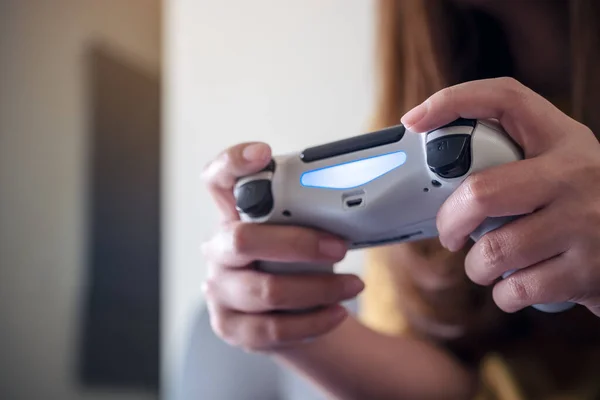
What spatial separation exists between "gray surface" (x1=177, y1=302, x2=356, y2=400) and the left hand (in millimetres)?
332

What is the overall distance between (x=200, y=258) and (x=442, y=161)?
2.34 ft

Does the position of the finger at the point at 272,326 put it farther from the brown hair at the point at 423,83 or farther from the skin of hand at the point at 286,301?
the brown hair at the point at 423,83

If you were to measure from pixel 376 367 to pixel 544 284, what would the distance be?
268 mm

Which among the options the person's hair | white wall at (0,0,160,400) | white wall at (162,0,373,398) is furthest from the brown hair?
white wall at (0,0,160,400)

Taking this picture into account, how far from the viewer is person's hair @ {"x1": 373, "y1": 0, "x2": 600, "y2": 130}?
0.41 metres

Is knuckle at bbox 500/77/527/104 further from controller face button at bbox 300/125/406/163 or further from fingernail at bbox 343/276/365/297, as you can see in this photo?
fingernail at bbox 343/276/365/297

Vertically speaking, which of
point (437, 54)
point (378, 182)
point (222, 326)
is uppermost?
point (437, 54)

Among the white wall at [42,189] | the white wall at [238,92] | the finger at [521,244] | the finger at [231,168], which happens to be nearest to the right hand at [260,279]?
the finger at [231,168]

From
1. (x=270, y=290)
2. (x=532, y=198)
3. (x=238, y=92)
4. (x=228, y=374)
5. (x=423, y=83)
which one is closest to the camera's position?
(x=532, y=198)

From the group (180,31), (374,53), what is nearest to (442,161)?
(374,53)

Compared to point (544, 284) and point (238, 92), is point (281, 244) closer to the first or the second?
point (544, 284)

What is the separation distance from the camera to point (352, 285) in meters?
0.40

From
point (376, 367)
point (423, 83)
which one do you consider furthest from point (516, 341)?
point (423, 83)

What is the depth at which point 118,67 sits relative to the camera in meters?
1.21
